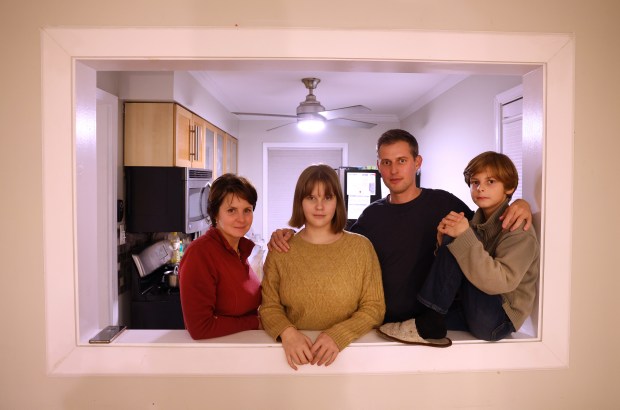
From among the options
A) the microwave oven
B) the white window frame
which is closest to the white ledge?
the white window frame

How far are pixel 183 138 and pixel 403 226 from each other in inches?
82.8

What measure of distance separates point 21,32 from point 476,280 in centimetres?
163

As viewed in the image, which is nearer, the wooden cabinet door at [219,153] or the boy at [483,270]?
the boy at [483,270]

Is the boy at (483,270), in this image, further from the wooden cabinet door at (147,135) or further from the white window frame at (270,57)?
the wooden cabinet door at (147,135)

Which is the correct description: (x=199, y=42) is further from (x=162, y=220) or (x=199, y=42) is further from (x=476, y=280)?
(x=162, y=220)

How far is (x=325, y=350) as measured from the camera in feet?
3.96

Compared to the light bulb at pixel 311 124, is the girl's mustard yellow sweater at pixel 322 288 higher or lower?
lower

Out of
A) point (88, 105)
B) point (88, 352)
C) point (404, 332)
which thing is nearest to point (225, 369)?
point (88, 352)

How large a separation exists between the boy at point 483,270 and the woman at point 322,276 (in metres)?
Answer: 0.15

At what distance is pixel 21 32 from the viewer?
1.24 m

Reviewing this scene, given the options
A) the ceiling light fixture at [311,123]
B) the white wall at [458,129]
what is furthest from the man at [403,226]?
the ceiling light fixture at [311,123]

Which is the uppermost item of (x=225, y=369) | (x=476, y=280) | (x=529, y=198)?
(x=529, y=198)

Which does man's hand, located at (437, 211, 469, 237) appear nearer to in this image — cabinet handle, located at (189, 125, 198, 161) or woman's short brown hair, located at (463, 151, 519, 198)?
woman's short brown hair, located at (463, 151, 519, 198)

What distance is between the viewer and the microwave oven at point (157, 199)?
2797mm
